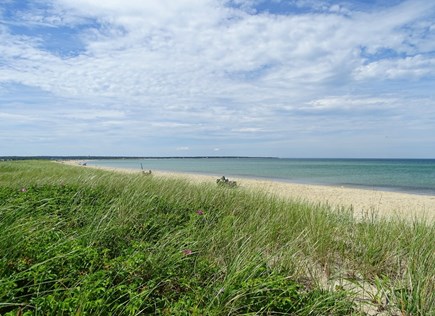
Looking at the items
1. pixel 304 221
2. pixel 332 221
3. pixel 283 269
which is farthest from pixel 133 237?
pixel 332 221

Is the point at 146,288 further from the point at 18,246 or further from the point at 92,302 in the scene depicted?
the point at 18,246

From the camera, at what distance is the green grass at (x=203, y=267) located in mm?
2322

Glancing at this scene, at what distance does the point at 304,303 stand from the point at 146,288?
1.25 m

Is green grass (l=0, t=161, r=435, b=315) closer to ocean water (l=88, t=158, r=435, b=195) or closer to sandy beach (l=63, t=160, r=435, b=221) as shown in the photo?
sandy beach (l=63, t=160, r=435, b=221)

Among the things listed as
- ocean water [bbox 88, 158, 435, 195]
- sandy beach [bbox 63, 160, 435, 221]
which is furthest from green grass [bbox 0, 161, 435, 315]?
ocean water [bbox 88, 158, 435, 195]

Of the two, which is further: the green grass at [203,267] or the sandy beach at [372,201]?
the sandy beach at [372,201]

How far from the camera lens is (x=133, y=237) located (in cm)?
408

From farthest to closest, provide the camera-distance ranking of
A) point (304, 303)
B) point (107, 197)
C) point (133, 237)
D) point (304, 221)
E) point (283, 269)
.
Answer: point (107, 197), point (304, 221), point (133, 237), point (283, 269), point (304, 303)

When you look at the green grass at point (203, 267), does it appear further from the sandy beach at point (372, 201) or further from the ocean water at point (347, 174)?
the ocean water at point (347, 174)

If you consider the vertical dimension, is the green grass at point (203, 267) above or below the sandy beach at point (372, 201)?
above

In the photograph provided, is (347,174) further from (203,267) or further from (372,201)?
(203,267)

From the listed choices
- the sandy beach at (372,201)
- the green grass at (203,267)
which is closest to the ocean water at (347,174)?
the sandy beach at (372,201)

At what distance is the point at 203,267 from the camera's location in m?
2.99

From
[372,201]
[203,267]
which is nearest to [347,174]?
[372,201]
